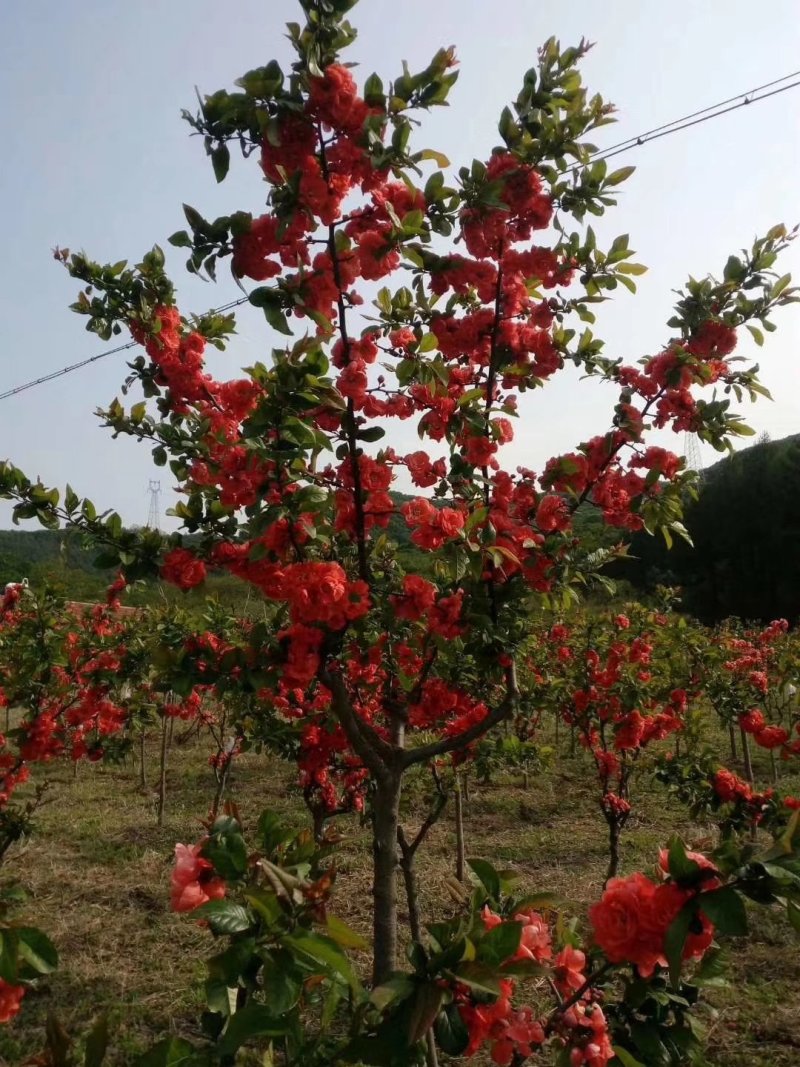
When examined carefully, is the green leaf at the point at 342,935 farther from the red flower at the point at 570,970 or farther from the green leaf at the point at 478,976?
the red flower at the point at 570,970

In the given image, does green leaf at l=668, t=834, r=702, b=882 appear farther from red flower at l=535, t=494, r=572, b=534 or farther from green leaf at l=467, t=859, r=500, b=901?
red flower at l=535, t=494, r=572, b=534

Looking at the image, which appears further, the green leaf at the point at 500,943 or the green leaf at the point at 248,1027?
the green leaf at the point at 500,943

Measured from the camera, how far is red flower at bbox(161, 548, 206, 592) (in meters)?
1.95

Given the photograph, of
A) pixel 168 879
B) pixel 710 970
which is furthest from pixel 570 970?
pixel 168 879

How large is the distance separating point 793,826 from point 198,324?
2118 mm

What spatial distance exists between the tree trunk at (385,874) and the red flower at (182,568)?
0.78 meters

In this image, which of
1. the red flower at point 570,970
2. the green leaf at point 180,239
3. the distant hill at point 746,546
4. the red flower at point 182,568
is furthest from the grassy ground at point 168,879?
the distant hill at point 746,546

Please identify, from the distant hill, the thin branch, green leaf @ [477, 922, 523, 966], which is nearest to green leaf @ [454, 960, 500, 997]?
green leaf @ [477, 922, 523, 966]

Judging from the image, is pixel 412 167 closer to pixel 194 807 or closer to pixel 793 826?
pixel 793 826

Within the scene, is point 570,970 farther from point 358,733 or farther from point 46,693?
point 46,693

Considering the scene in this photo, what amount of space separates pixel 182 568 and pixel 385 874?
1.01m

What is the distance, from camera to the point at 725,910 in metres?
0.84

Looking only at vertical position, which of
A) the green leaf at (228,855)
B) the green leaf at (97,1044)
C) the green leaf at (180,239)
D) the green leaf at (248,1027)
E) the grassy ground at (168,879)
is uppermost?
the green leaf at (180,239)

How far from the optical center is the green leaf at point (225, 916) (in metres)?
0.84
